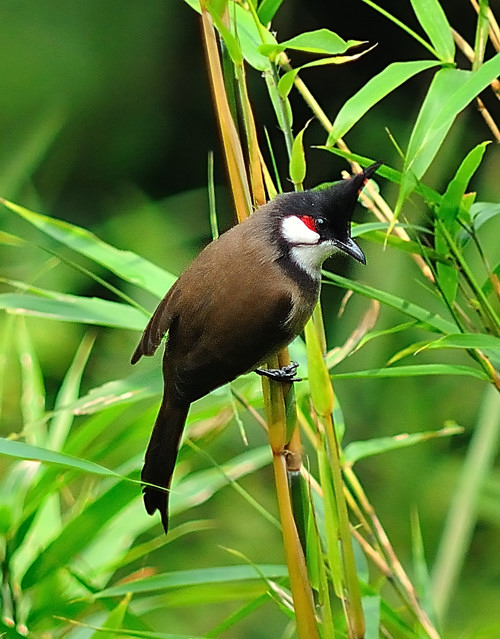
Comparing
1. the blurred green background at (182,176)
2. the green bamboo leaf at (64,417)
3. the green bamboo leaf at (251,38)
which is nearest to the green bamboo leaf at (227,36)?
the green bamboo leaf at (251,38)

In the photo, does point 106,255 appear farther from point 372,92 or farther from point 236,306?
point 372,92

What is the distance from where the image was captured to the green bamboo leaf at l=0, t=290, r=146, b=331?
35.6 inches

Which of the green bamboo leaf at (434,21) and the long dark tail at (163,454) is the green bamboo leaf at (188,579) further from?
the green bamboo leaf at (434,21)

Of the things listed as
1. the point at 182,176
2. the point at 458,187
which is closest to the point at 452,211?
the point at 458,187

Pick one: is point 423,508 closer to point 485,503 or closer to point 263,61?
point 485,503

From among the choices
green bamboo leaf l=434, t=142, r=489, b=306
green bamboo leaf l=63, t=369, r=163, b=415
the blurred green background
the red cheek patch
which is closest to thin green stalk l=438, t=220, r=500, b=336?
green bamboo leaf l=434, t=142, r=489, b=306

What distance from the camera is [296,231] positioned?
885mm

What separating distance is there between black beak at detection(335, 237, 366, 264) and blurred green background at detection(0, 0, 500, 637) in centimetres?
94

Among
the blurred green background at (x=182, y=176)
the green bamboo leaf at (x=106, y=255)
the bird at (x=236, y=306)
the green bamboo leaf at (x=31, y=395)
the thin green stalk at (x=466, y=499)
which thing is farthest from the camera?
the blurred green background at (x=182, y=176)

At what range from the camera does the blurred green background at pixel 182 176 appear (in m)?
1.92

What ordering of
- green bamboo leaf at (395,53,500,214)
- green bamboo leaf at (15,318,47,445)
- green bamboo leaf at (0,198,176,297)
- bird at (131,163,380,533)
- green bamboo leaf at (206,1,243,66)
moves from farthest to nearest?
green bamboo leaf at (15,318,47,445) < green bamboo leaf at (0,198,176,297) < bird at (131,163,380,533) < green bamboo leaf at (395,53,500,214) < green bamboo leaf at (206,1,243,66)

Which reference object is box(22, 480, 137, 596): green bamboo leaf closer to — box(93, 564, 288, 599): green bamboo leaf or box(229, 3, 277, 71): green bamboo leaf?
box(93, 564, 288, 599): green bamboo leaf

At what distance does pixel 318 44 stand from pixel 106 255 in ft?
1.28

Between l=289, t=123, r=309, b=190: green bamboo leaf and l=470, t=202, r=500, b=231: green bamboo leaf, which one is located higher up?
l=289, t=123, r=309, b=190: green bamboo leaf
